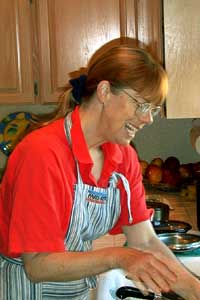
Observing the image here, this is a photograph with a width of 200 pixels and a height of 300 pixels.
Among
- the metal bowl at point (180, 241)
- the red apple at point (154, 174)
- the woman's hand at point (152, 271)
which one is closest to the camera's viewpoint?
the woman's hand at point (152, 271)

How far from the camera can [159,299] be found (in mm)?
1102

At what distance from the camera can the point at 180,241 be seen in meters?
1.65

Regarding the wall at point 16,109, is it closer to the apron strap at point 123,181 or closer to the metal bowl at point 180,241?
the metal bowl at point 180,241

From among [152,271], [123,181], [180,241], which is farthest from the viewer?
[180,241]

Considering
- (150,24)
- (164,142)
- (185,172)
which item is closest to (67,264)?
(150,24)

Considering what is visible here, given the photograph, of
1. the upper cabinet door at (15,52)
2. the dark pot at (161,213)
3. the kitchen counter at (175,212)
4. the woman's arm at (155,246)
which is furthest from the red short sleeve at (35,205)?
the upper cabinet door at (15,52)

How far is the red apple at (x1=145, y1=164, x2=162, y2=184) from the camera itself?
2.32 metres

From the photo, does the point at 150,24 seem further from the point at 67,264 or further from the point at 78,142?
the point at 67,264

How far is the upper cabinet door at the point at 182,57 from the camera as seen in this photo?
1.67 m

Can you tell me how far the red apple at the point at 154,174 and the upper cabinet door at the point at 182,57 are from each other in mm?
692

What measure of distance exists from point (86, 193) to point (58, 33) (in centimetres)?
102

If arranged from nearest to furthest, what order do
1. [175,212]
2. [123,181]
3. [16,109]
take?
[123,181] < [175,212] < [16,109]

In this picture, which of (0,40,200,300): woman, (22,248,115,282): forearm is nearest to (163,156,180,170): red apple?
(0,40,200,300): woman

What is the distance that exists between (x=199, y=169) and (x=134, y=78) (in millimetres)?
Answer: 1320
